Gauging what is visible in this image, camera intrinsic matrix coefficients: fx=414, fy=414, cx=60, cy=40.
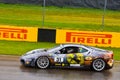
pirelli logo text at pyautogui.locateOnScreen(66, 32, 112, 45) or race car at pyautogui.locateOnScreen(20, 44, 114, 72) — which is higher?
pirelli logo text at pyautogui.locateOnScreen(66, 32, 112, 45)

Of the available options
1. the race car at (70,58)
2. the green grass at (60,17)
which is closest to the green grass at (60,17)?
the green grass at (60,17)

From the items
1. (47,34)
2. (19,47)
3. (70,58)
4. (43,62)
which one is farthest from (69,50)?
(47,34)

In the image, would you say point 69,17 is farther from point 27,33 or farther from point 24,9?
point 27,33

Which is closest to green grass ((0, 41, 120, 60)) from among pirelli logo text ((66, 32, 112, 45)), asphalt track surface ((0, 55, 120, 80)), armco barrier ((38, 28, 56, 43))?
armco barrier ((38, 28, 56, 43))

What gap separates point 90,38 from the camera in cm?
2570

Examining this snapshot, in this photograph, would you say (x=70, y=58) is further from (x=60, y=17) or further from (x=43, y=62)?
(x=60, y=17)

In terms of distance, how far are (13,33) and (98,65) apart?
9.46 m

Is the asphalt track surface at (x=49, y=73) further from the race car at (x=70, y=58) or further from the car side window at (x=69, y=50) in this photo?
the car side window at (x=69, y=50)

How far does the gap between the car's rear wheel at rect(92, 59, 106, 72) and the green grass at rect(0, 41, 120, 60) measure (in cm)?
459

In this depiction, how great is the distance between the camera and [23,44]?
25.6 m

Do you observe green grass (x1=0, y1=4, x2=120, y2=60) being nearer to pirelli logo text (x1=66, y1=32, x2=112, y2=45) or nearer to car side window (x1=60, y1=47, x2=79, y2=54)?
pirelli logo text (x1=66, y1=32, x2=112, y2=45)

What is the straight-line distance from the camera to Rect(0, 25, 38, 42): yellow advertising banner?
26.0 meters

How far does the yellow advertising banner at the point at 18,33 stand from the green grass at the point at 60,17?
388cm

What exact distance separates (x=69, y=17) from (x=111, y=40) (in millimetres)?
8405
